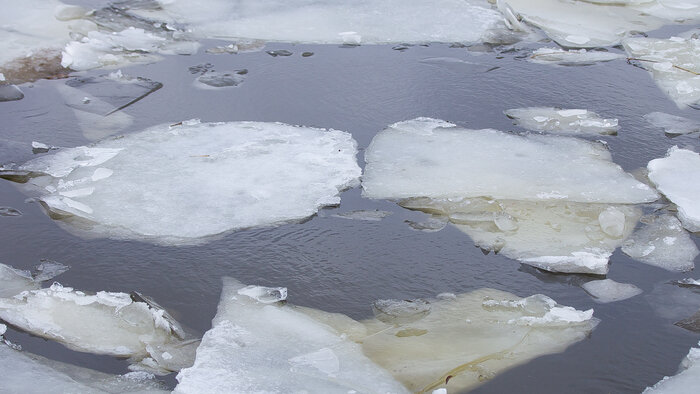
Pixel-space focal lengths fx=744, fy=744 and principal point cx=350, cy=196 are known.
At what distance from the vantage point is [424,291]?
8.68 feet

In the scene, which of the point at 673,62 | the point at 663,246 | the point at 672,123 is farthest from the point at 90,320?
the point at 673,62

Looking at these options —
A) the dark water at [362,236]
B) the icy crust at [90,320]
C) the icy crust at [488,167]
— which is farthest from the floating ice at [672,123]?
the icy crust at [90,320]

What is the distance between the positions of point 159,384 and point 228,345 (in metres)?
0.25

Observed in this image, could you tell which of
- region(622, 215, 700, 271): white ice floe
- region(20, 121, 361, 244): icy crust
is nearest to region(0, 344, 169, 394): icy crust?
region(20, 121, 361, 244): icy crust

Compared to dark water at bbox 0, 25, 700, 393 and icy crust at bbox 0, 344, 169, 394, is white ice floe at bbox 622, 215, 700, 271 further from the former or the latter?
icy crust at bbox 0, 344, 169, 394

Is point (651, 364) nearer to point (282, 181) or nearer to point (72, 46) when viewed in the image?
point (282, 181)

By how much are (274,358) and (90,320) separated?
66 centimetres

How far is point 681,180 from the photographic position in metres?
3.33

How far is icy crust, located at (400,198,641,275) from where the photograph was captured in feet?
9.30

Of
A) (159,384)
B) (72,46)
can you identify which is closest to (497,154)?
(159,384)

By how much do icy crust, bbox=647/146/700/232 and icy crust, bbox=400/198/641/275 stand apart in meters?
0.20

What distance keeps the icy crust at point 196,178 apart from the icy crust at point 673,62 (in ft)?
6.72

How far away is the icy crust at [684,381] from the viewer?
2202 mm

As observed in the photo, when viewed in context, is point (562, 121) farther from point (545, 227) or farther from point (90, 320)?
point (90, 320)
